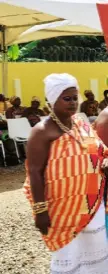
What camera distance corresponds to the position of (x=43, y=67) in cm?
1614

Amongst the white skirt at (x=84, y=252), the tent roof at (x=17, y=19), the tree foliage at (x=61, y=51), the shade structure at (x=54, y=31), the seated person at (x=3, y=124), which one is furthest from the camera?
the tree foliage at (x=61, y=51)

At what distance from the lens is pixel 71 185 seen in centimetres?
299

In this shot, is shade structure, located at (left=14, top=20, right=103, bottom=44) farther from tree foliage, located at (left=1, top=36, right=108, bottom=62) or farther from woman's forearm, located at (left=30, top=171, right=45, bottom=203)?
woman's forearm, located at (left=30, top=171, right=45, bottom=203)

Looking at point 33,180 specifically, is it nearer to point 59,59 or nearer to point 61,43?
point 59,59

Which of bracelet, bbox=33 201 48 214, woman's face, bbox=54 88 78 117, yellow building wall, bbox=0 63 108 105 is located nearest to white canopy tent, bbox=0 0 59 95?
yellow building wall, bbox=0 63 108 105

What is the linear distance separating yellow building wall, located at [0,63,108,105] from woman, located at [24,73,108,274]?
12653mm

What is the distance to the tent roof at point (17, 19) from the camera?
9273 mm

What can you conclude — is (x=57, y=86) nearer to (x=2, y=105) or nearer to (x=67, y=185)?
(x=67, y=185)

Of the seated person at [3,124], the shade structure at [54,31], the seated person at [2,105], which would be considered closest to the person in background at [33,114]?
the seated person at [3,124]

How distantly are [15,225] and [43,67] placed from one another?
11.1 metres

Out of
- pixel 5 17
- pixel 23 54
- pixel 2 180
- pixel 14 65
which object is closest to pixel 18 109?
pixel 5 17

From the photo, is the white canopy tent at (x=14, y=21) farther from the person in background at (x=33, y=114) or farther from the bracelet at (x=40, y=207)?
the bracelet at (x=40, y=207)

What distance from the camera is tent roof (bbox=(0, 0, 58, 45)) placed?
30.4 ft

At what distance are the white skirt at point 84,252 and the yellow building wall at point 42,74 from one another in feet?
41.7
